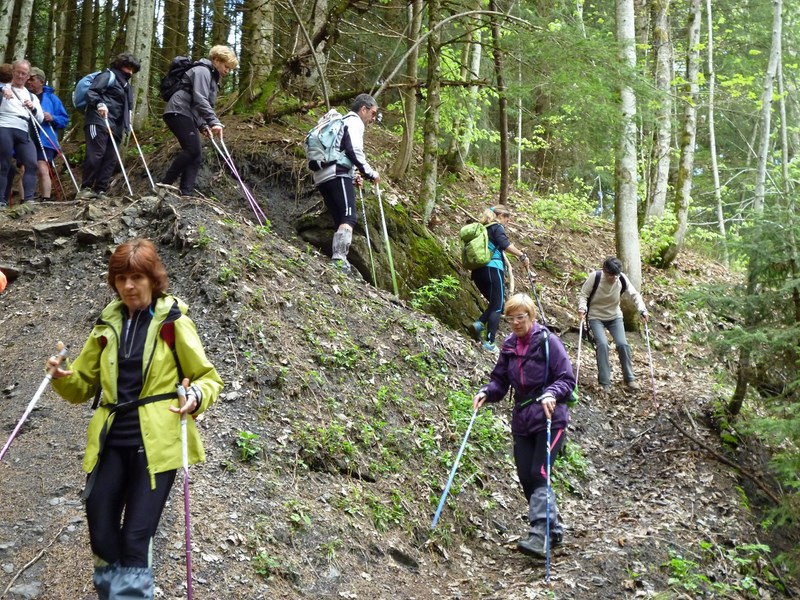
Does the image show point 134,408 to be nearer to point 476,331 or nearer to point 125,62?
point 125,62

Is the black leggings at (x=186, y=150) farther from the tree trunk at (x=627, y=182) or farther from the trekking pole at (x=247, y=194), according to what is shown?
the tree trunk at (x=627, y=182)

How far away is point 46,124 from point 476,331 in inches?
277

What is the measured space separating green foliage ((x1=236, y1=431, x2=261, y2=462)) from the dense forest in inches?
183

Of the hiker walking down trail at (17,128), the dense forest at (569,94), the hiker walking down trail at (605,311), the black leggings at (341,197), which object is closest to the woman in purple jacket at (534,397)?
the dense forest at (569,94)

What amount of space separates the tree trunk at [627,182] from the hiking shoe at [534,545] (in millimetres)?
7893

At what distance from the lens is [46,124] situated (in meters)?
11.2

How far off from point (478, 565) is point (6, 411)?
14.0 feet

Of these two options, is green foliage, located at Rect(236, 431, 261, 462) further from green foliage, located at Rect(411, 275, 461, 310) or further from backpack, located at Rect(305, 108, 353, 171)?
green foliage, located at Rect(411, 275, 461, 310)

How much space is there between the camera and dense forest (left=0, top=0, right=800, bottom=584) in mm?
9016

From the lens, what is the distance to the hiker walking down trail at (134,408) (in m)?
3.70

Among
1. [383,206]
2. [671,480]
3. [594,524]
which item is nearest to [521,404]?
[594,524]

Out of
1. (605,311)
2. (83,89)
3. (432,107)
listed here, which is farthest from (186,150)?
(605,311)

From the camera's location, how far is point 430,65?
495 inches

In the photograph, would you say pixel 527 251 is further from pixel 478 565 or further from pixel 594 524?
pixel 478 565
